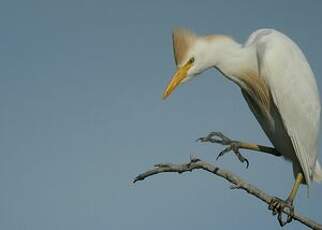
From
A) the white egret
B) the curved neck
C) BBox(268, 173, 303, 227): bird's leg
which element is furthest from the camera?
the curved neck

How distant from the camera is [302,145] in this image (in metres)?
8.48

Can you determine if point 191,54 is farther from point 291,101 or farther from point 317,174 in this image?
point 317,174

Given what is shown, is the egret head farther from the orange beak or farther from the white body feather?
the white body feather

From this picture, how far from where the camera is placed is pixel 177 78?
7.98m

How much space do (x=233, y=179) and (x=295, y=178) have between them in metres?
2.60

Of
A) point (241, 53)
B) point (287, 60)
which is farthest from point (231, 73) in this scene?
point (287, 60)

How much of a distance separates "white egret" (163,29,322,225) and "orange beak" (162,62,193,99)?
1 centimetres

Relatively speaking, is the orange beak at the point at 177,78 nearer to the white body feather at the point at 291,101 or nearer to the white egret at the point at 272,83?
the white egret at the point at 272,83

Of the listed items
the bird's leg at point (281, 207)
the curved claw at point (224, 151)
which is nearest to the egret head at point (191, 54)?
the curved claw at point (224, 151)

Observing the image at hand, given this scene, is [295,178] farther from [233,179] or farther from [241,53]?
[233,179]

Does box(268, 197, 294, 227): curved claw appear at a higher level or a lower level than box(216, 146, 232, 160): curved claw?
lower

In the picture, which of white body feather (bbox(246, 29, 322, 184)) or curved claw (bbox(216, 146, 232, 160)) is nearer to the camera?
curved claw (bbox(216, 146, 232, 160))

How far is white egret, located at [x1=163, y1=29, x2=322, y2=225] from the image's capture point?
820cm

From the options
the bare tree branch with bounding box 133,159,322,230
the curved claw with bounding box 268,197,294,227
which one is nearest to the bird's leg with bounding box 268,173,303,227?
the curved claw with bounding box 268,197,294,227
